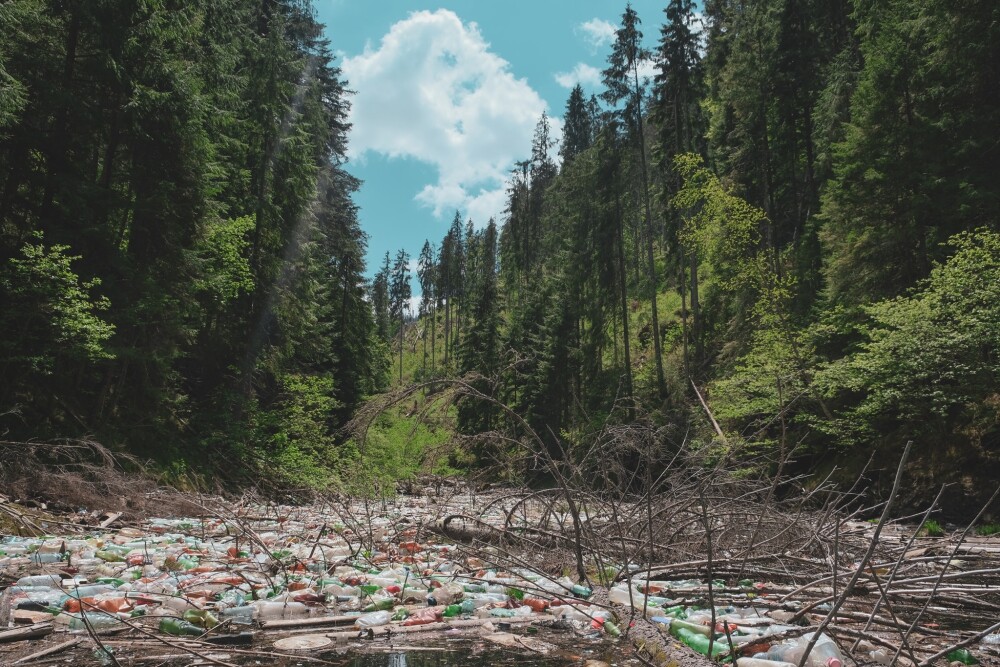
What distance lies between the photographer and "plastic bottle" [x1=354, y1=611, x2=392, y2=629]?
3.21 metres

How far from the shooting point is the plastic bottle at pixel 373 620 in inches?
127

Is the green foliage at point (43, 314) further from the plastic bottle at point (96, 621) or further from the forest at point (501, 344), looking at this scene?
the plastic bottle at point (96, 621)

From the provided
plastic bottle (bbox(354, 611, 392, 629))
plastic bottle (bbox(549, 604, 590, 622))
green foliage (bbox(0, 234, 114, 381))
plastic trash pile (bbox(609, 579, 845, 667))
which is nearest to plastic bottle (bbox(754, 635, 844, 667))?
plastic trash pile (bbox(609, 579, 845, 667))

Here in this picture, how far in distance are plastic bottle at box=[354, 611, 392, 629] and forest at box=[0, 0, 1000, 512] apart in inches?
50.2

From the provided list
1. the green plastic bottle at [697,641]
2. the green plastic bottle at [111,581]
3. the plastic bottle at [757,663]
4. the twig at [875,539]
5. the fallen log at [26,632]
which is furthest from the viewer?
the green plastic bottle at [111,581]

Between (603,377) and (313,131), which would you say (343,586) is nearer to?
(313,131)

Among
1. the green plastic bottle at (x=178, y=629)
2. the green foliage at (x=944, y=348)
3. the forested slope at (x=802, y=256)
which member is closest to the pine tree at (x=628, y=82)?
the forested slope at (x=802, y=256)

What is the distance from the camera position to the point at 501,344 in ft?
45.9

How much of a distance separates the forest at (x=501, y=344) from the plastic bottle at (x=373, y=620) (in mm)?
1274

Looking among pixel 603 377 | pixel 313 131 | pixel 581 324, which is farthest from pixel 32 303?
pixel 581 324

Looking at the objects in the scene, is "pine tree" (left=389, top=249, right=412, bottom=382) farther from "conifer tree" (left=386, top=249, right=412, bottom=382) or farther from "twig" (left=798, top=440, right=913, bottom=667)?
"twig" (left=798, top=440, right=913, bottom=667)

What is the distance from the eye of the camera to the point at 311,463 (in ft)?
47.8

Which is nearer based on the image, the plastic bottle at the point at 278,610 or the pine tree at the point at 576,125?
the plastic bottle at the point at 278,610

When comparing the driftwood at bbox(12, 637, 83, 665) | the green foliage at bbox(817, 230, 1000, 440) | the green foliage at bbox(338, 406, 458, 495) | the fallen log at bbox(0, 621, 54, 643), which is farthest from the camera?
the green foliage at bbox(817, 230, 1000, 440)
